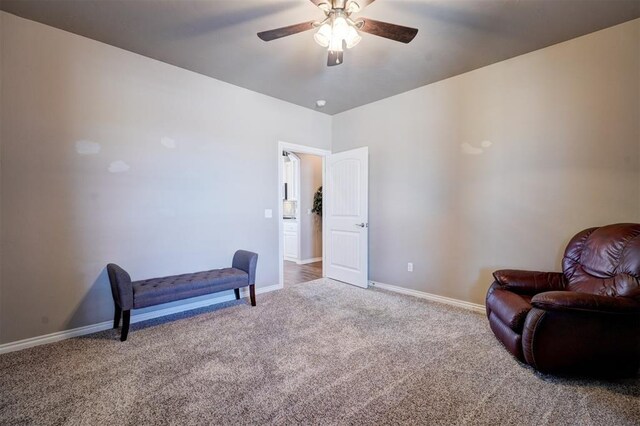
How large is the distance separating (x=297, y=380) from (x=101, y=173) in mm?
2669

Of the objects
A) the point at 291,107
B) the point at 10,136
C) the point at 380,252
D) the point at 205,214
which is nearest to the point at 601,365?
the point at 380,252

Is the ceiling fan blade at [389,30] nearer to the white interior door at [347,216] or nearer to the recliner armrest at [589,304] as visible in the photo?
the recliner armrest at [589,304]

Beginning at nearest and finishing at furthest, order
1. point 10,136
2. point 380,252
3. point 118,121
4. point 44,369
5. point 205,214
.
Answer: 1. point 44,369
2. point 10,136
3. point 118,121
4. point 205,214
5. point 380,252

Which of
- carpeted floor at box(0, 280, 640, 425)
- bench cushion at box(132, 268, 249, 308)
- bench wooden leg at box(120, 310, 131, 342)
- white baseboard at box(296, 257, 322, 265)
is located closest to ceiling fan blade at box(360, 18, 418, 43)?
carpeted floor at box(0, 280, 640, 425)

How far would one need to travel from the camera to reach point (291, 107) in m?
4.44

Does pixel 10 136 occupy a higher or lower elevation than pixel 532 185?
higher

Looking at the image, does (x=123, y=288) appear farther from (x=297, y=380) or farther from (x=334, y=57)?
(x=334, y=57)

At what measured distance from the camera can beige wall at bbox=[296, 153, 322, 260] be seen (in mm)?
6418

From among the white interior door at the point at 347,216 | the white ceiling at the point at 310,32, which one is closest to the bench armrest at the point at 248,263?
the white interior door at the point at 347,216

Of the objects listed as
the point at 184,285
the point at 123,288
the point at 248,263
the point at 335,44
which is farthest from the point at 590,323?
the point at 123,288

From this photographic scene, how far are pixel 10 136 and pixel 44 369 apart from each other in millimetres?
1908

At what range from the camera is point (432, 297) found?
377 cm

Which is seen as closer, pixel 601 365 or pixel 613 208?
pixel 601 365

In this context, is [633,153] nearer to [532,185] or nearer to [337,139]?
[532,185]
